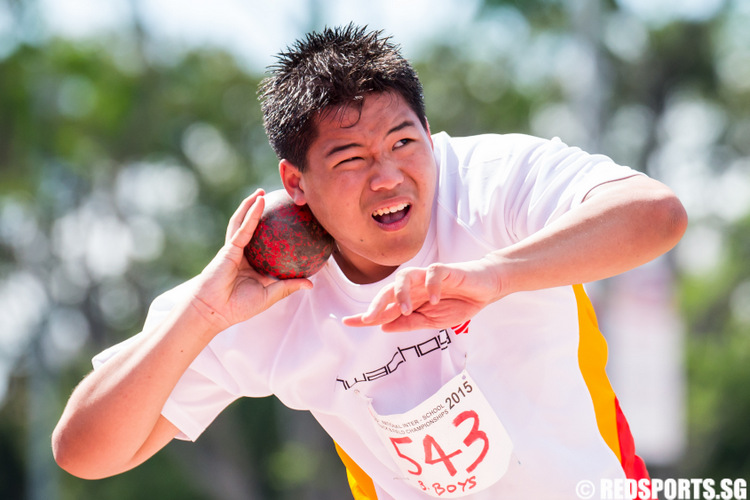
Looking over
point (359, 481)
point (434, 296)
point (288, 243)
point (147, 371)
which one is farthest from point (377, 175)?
point (359, 481)

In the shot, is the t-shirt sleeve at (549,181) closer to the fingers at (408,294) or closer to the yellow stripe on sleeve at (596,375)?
the yellow stripe on sleeve at (596,375)

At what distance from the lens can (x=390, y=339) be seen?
136 inches

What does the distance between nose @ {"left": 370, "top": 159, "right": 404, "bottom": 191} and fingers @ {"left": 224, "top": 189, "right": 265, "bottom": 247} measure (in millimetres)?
504

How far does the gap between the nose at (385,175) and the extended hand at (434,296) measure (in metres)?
0.63

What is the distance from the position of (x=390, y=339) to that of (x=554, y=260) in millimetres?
896

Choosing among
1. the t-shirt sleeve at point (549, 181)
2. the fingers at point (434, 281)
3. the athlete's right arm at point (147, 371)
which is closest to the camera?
the fingers at point (434, 281)

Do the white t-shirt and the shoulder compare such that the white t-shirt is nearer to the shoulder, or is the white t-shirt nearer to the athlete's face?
the shoulder

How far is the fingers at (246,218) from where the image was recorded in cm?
347

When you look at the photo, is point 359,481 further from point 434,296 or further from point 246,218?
point 434,296

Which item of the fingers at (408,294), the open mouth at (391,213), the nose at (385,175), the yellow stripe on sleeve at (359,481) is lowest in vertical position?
the yellow stripe on sleeve at (359,481)

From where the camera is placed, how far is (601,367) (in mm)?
3545

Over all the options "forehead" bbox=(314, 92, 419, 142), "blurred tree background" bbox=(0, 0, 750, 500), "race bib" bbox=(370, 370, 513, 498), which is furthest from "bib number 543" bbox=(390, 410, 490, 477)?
"blurred tree background" bbox=(0, 0, 750, 500)

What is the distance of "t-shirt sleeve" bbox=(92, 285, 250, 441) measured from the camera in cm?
356

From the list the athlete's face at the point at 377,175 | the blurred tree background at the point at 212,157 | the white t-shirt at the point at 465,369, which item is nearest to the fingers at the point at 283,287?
the white t-shirt at the point at 465,369
